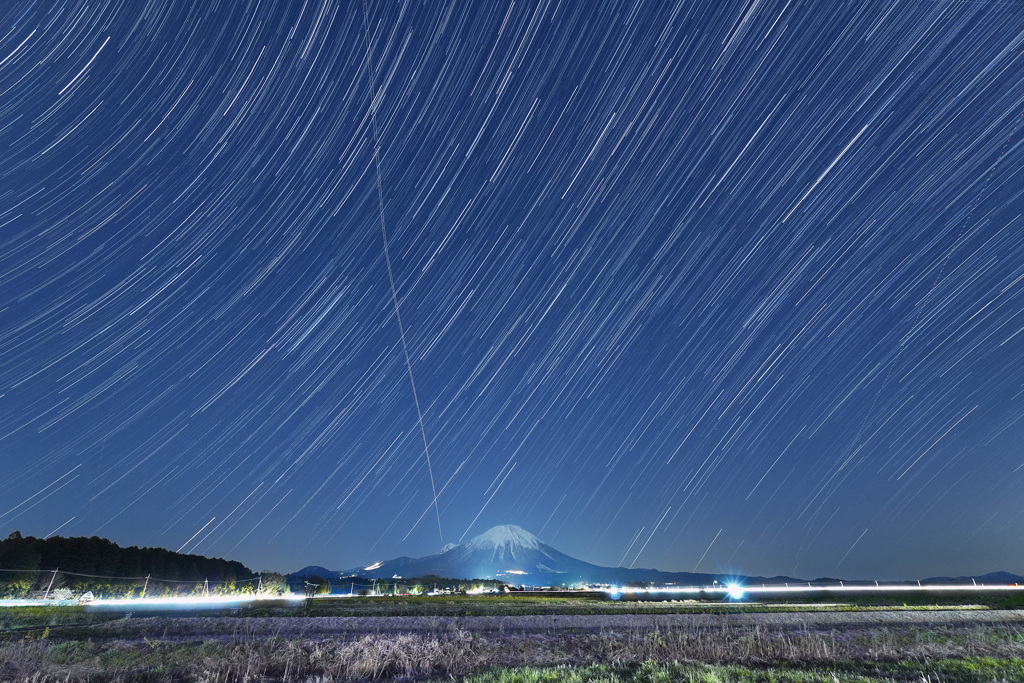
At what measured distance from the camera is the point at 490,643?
18688mm

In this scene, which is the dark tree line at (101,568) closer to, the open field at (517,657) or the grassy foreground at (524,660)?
the open field at (517,657)

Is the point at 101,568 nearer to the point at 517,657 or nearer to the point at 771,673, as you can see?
the point at 517,657

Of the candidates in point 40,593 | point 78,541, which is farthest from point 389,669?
point 78,541

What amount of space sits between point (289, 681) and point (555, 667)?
6.64m

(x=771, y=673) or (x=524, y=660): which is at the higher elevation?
(x=771, y=673)

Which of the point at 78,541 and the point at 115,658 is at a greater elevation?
the point at 78,541

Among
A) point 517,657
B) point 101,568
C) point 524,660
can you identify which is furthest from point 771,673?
point 101,568

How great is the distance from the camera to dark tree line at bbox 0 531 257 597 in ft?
203

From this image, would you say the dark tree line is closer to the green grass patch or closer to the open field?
the open field

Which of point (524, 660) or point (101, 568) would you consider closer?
point (524, 660)

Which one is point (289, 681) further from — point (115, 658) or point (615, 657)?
point (615, 657)

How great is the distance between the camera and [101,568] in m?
86.0

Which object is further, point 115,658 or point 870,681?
point 115,658

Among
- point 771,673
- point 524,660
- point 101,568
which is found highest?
point 101,568
